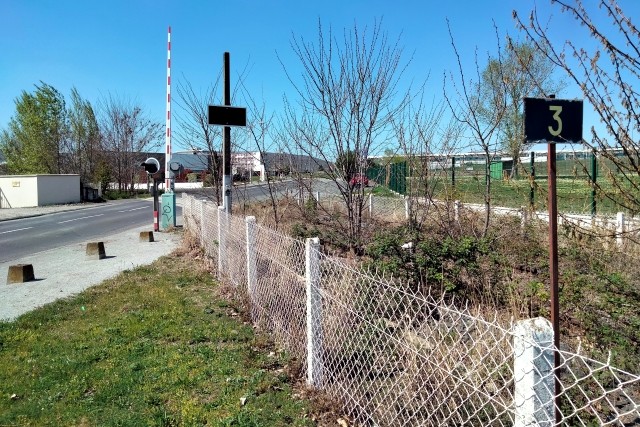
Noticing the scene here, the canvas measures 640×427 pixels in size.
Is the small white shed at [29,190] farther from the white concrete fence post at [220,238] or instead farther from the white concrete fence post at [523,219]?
the white concrete fence post at [523,219]

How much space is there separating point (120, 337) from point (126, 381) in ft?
4.09

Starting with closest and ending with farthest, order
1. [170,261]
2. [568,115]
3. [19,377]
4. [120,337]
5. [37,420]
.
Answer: [568,115] < [37,420] < [19,377] < [120,337] < [170,261]

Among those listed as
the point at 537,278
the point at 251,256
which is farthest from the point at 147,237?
the point at 537,278

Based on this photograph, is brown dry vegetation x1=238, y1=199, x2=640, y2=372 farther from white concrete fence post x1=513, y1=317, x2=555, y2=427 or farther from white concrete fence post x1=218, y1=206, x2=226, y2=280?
white concrete fence post x1=513, y1=317, x2=555, y2=427

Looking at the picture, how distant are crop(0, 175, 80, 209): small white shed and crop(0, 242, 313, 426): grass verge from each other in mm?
26996

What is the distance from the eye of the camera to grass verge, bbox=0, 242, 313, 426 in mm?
3457

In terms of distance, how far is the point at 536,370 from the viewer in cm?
175

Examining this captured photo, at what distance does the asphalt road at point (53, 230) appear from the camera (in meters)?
13.7

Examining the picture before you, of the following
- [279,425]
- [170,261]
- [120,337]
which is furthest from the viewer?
[170,261]

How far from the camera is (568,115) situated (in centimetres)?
268

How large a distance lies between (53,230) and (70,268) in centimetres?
944


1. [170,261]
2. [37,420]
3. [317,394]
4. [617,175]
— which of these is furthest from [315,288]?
[170,261]

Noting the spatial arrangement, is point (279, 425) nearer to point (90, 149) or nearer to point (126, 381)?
point (126, 381)

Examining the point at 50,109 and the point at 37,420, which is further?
the point at 50,109
